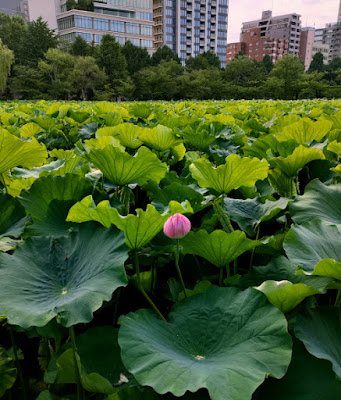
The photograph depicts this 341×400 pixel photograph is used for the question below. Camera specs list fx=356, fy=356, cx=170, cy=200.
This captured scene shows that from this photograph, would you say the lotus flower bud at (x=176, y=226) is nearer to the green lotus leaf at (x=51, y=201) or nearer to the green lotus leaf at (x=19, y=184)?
the green lotus leaf at (x=51, y=201)

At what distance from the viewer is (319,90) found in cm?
2433

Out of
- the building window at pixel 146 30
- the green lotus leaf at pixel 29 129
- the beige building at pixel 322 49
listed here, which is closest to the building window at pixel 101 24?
Answer: the building window at pixel 146 30

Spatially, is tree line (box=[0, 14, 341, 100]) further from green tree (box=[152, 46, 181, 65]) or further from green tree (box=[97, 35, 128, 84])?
green tree (box=[152, 46, 181, 65])

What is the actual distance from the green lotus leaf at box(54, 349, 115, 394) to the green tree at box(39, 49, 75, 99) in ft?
81.9

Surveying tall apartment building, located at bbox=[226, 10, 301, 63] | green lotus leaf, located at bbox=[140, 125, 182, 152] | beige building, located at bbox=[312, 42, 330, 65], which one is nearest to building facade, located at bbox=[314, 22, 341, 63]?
beige building, located at bbox=[312, 42, 330, 65]

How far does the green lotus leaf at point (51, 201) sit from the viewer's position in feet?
2.14

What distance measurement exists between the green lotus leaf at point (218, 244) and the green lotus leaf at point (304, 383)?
16cm

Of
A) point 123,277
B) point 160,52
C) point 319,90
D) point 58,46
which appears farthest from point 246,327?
point 160,52

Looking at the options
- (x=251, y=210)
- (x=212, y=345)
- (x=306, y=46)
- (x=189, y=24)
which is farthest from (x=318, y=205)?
(x=306, y=46)

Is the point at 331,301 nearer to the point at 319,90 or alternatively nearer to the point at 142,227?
the point at 142,227

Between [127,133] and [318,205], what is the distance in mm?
627

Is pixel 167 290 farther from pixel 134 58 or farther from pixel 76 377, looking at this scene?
pixel 134 58

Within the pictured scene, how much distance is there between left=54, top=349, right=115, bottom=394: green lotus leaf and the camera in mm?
430

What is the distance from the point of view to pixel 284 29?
79.0 meters
